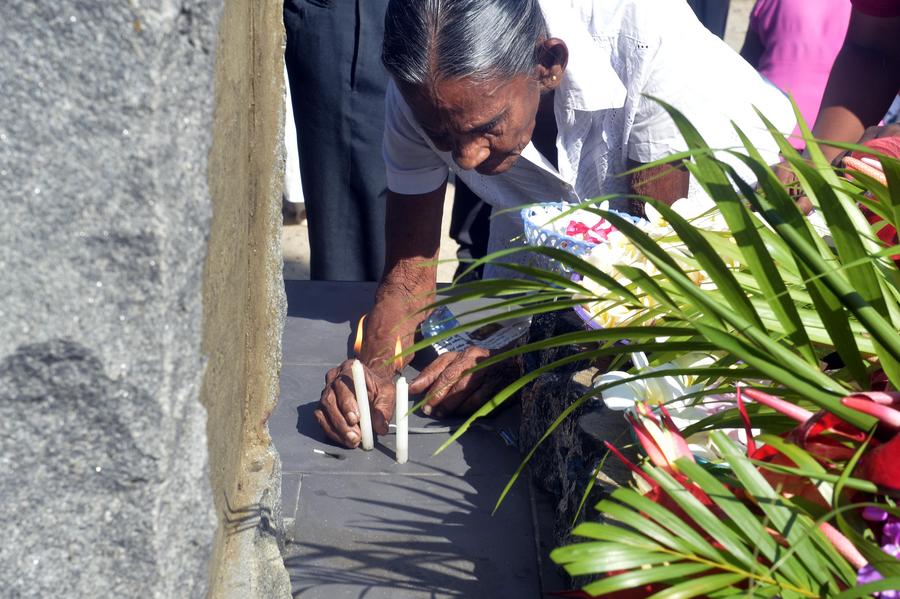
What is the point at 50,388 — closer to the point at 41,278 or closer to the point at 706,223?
the point at 41,278

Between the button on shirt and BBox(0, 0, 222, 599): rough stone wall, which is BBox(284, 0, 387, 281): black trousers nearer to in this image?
the button on shirt

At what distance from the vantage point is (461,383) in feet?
5.67

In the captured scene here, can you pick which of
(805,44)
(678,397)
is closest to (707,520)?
(678,397)

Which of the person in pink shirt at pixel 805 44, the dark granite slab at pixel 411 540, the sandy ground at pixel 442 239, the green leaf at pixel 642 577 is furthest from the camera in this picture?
the sandy ground at pixel 442 239

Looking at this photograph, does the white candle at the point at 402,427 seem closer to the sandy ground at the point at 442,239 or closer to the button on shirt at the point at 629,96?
the button on shirt at the point at 629,96

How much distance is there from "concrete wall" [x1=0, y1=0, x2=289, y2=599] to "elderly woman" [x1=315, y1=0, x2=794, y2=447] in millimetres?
807

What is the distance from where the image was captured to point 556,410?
1.41 meters

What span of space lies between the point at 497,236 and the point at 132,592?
5.92 feet

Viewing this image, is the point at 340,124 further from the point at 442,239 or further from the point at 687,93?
the point at 442,239

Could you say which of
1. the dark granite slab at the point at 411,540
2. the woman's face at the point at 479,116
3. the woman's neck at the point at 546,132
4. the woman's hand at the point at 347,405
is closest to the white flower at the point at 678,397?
the dark granite slab at the point at 411,540

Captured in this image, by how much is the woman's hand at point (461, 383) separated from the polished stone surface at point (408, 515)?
3 centimetres

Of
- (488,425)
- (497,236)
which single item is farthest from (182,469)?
(497,236)

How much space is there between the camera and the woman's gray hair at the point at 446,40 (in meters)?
1.66

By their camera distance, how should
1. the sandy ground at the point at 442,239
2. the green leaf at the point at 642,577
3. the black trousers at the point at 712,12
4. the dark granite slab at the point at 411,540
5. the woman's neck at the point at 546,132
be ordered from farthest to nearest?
the sandy ground at the point at 442,239
the black trousers at the point at 712,12
the woman's neck at the point at 546,132
the dark granite slab at the point at 411,540
the green leaf at the point at 642,577
